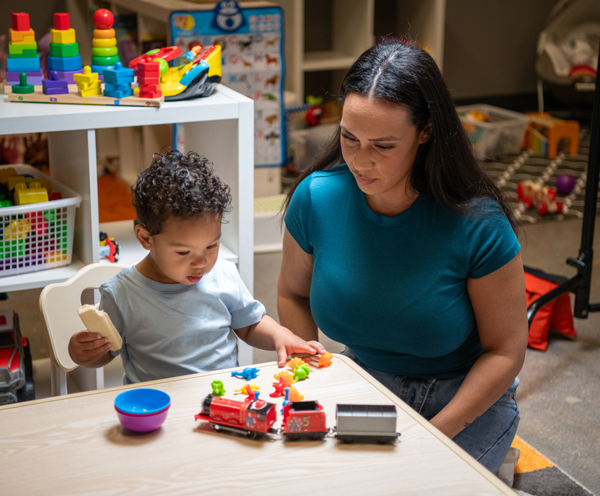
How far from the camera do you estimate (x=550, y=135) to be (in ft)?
14.1

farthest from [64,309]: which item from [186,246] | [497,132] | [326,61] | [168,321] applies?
[497,132]

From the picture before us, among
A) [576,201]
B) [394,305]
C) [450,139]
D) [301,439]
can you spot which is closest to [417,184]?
[450,139]

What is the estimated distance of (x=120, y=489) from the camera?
834 mm

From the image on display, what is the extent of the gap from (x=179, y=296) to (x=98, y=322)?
19 cm

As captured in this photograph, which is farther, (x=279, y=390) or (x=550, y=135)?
(x=550, y=135)

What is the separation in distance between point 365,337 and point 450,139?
388 millimetres

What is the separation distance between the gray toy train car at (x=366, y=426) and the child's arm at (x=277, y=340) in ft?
0.75

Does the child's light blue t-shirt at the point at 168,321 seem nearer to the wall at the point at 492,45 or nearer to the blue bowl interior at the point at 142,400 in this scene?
the blue bowl interior at the point at 142,400

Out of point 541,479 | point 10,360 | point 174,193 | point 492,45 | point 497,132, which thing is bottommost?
point 541,479

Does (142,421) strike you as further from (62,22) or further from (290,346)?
(62,22)

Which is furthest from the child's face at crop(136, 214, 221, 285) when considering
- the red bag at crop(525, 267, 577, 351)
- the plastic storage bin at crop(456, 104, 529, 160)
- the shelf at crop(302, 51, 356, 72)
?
the plastic storage bin at crop(456, 104, 529, 160)

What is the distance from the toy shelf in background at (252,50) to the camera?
2.95m

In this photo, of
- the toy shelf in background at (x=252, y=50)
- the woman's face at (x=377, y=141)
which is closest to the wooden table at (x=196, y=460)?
the woman's face at (x=377, y=141)

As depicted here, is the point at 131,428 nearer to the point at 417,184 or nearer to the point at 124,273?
the point at 124,273
